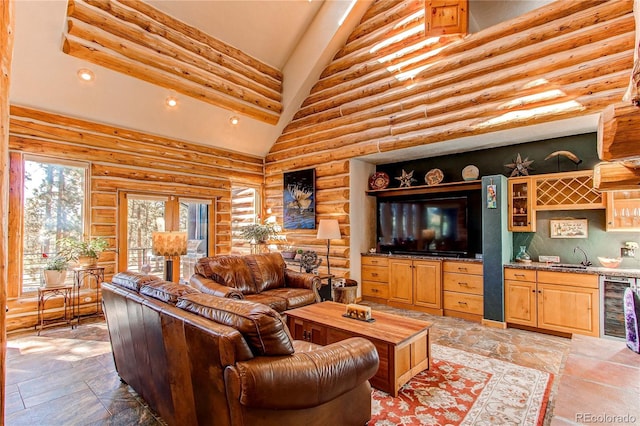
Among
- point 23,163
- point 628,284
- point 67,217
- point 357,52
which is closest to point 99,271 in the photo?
point 67,217

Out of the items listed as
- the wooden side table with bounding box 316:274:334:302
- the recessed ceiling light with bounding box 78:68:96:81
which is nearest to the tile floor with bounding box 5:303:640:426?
the wooden side table with bounding box 316:274:334:302

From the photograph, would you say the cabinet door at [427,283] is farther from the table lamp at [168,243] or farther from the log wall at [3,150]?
the log wall at [3,150]

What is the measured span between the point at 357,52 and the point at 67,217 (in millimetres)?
5545

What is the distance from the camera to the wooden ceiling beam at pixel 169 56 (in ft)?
13.3

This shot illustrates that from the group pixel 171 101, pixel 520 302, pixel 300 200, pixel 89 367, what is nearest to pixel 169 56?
pixel 171 101

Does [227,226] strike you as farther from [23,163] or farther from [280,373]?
[280,373]

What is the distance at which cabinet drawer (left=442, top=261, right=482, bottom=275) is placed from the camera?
186 inches

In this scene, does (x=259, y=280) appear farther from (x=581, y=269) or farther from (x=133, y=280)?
(x=581, y=269)

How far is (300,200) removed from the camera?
672 cm

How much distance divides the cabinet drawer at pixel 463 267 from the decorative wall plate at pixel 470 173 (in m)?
1.41

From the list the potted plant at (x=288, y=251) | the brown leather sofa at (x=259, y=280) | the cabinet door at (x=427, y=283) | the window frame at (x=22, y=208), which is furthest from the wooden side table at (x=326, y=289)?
the window frame at (x=22, y=208)

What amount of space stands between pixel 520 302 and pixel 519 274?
0.38 m

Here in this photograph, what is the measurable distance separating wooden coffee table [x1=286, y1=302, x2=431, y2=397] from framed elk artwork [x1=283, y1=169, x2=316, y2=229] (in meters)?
3.26

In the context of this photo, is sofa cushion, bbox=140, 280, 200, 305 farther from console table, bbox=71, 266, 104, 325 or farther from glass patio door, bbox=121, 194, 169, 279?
glass patio door, bbox=121, 194, 169, 279
